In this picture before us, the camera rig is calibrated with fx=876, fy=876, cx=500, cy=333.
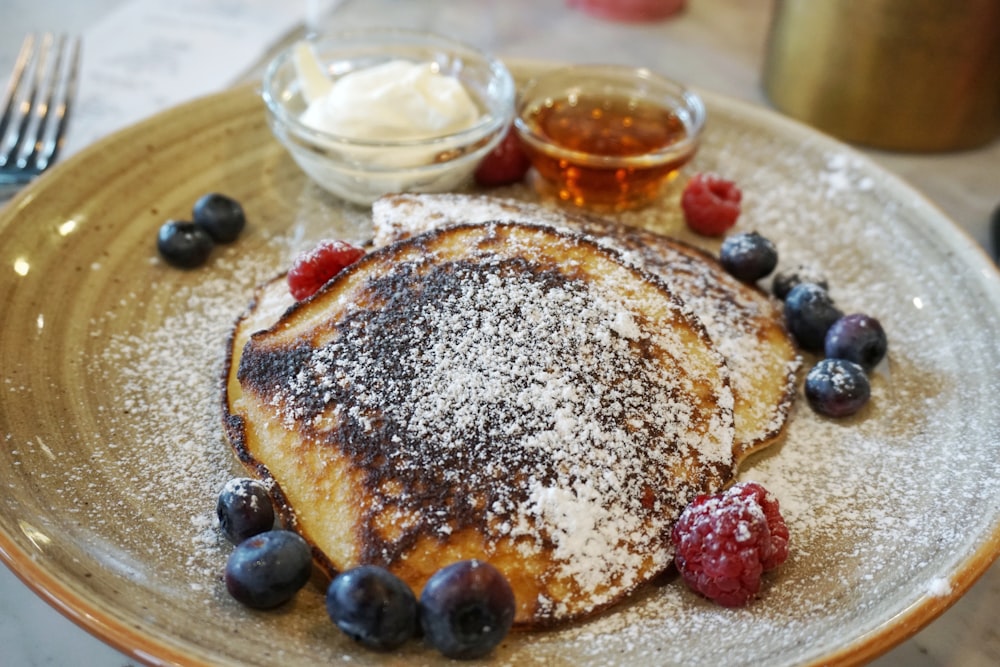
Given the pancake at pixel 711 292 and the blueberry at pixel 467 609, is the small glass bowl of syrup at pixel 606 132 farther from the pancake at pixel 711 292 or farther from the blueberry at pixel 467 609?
the blueberry at pixel 467 609

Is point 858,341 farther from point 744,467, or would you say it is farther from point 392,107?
point 392,107

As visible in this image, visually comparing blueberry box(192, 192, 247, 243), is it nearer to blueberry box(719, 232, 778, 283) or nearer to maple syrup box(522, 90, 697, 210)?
maple syrup box(522, 90, 697, 210)

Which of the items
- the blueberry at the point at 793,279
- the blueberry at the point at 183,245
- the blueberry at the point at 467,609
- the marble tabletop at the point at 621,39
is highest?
the blueberry at the point at 467,609

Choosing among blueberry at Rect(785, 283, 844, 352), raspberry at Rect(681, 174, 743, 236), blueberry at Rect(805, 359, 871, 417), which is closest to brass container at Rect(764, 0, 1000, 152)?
raspberry at Rect(681, 174, 743, 236)

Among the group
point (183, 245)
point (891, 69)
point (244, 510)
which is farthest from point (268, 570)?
point (891, 69)

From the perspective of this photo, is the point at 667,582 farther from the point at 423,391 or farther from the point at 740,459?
the point at 423,391

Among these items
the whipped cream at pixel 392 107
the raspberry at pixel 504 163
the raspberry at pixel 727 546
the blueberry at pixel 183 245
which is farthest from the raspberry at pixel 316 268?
the raspberry at pixel 727 546
